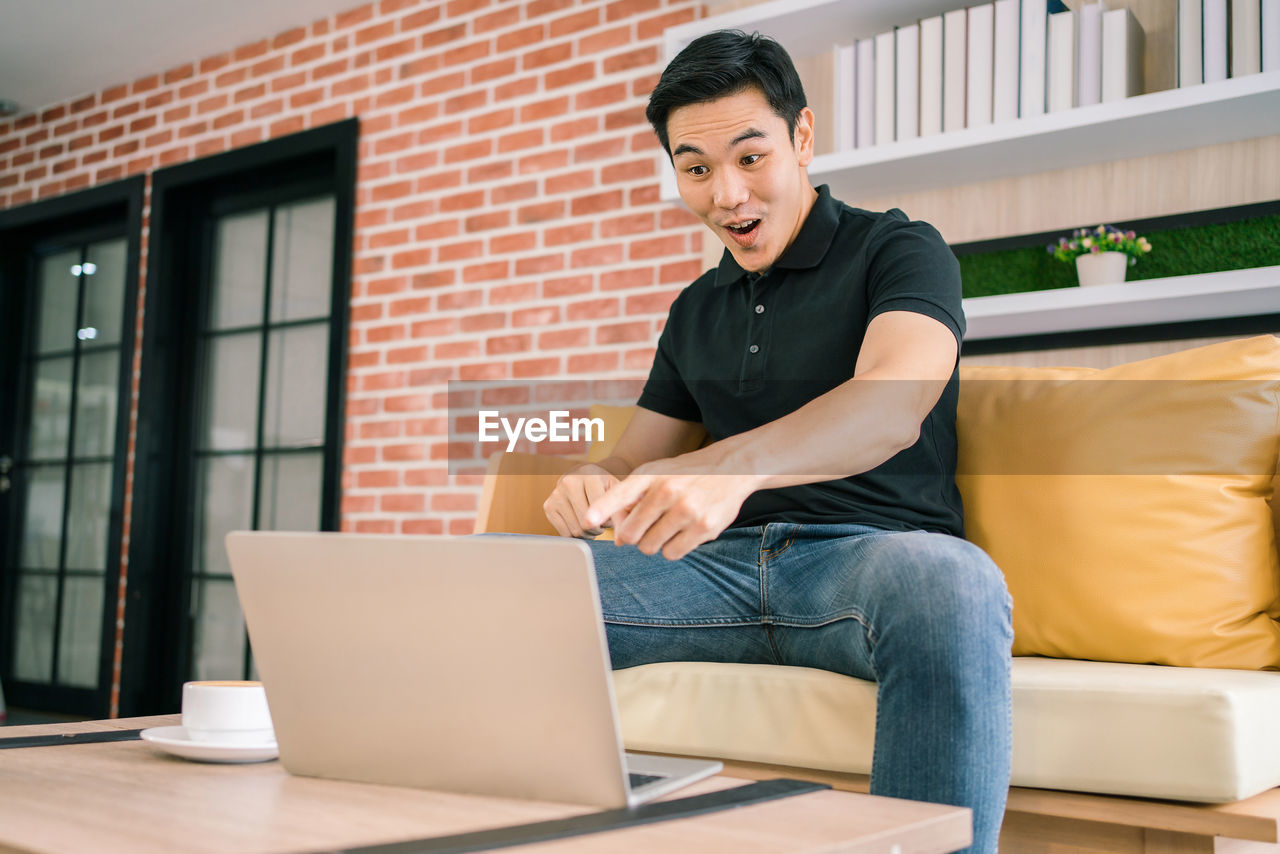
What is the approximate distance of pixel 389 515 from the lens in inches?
130

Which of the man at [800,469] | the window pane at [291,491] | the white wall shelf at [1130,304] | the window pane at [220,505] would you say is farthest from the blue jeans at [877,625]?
the window pane at [220,505]

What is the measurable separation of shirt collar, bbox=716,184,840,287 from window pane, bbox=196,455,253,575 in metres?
2.77

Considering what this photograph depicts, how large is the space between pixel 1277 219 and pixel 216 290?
11.1ft

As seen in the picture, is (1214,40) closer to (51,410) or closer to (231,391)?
(231,391)

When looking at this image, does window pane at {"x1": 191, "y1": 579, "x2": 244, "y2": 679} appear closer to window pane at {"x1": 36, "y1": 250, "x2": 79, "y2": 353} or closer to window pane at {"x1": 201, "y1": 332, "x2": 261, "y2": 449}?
window pane at {"x1": 201, "y1": 332, "x2": 261, "y2": 449}

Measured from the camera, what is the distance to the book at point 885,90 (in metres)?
2.32

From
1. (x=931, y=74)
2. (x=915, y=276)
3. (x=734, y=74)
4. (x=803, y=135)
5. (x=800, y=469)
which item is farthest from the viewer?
(x=931, y=74)

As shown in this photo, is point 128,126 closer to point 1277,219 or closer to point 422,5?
point 422,5

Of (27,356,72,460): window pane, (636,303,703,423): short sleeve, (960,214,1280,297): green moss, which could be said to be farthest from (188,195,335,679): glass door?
(960,214,1280,297): green moss

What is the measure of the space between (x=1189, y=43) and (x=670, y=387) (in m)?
1.18

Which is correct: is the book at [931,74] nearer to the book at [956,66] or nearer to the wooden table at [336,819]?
the book at [956,66]

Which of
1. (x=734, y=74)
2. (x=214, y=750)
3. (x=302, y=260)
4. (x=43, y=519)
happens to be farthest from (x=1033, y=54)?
(x=43, y=519)

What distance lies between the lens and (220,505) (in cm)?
389

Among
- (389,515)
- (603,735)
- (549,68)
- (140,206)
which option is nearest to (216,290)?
(140,206)
